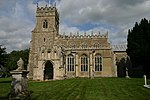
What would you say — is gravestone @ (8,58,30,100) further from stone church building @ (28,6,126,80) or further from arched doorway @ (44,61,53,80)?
arched doorway @ (44,61,53,80)

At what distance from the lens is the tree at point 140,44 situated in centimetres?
4012

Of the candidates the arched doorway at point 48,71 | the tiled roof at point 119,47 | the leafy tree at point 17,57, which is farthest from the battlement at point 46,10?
the leafy tree at point 17,57

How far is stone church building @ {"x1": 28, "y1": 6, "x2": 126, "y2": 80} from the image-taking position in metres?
42.8

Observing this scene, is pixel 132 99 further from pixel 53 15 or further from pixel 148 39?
pixel 53 15

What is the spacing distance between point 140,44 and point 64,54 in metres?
16.4

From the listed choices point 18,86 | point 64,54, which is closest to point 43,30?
point 64,54

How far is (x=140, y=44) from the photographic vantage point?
4206 cm

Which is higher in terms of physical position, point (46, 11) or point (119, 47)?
point (46, 11)

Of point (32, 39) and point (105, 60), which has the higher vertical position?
point (32, 39)

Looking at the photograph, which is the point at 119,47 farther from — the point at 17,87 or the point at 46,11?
the point at 17,87

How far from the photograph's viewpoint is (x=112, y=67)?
1903 inches

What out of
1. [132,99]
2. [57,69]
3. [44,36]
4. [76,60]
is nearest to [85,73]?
[76,60]

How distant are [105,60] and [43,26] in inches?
683

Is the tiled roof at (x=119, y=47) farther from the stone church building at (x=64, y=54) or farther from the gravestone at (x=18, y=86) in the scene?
the gravestone at (x=18, y=86)
